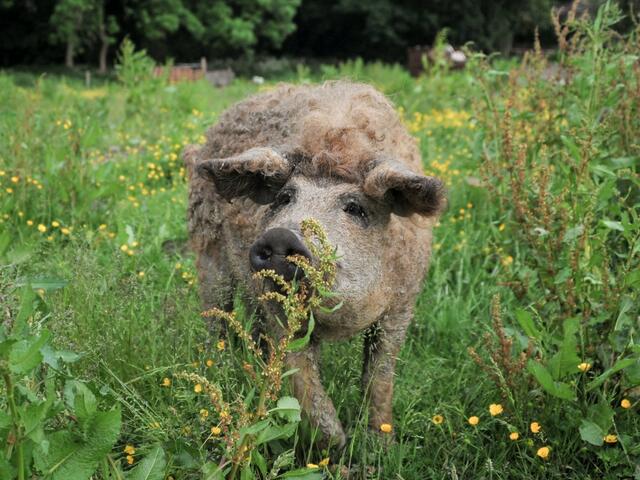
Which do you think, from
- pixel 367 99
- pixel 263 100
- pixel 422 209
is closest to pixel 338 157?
pixel 422 209

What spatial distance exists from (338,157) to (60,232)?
2968mm

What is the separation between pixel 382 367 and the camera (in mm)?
3275

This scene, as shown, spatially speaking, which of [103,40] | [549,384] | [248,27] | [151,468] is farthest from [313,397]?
[248,27]

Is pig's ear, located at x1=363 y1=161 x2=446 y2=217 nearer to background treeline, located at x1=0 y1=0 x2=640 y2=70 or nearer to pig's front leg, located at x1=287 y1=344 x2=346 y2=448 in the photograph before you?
pig's front leg, located at x1=287 y1=344 x2=346 y2=448

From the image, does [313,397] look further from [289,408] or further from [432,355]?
[432,355]

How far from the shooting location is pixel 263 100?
4.00 meters

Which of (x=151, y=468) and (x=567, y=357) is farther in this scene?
(x=567, y=357)

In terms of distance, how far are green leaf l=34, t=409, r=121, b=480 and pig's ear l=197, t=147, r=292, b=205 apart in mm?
1252

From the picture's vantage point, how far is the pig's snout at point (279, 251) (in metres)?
2.53

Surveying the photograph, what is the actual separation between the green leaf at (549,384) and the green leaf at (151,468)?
1411mm

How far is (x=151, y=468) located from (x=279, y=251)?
81 cm

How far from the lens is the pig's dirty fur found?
115 inches

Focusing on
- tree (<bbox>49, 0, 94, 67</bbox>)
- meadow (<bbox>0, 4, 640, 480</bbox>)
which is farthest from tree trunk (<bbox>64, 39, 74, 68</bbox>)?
meadow (<bbox>0, 4, 640, 480</bbox>)

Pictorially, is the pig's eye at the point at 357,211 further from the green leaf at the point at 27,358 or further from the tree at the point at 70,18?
the tree at the point at 70,18
